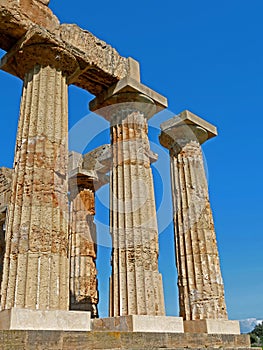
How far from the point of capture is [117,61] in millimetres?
13648

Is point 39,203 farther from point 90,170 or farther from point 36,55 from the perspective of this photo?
point 90,170

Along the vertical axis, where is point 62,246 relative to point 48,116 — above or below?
below

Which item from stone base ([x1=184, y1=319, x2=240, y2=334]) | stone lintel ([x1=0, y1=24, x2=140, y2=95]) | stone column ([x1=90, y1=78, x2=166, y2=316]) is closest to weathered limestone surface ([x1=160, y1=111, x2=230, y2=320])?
stone base ([x1=184, y1=319, x2=240, y2=334])

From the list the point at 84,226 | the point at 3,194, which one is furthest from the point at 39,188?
the point at 3,194

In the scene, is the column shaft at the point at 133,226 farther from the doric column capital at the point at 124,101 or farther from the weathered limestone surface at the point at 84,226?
the weathered limestone surface at the point at 84,226

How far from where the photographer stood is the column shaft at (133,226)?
10766mm

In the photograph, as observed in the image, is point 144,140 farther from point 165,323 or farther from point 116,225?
point 165,323

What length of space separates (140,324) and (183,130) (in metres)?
8.55

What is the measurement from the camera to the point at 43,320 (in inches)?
308

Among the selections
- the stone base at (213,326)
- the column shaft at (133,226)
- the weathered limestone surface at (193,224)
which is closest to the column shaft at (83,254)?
the weathered limestone surface at (193,224)

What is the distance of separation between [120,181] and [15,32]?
17.3 feet

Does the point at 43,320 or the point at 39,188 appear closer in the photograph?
the point at 43,320

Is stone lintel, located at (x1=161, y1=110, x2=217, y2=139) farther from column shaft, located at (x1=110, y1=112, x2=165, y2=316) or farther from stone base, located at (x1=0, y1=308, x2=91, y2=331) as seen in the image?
stone base, located at (x1=0, y1=308, x2=91, y2=331)

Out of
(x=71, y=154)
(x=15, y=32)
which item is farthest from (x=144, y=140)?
(x=71, y=154)
